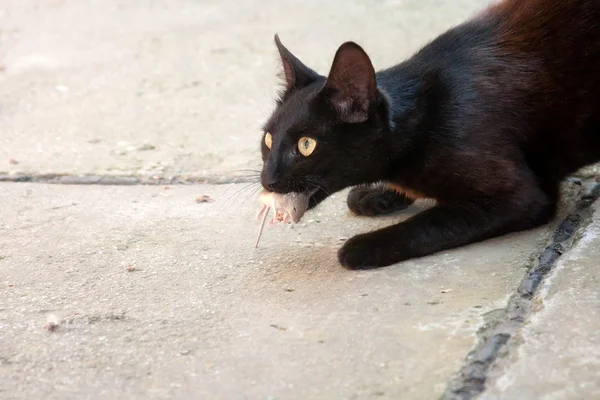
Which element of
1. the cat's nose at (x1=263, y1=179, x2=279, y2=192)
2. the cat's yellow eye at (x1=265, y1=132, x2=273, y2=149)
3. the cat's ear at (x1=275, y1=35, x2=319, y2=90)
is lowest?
the cat's nose at (x1=263, y1=179, x2=279, y2=192)

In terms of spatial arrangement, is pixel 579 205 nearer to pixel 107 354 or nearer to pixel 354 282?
pixel 354 282

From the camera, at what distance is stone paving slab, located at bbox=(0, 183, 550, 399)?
5.85 feet

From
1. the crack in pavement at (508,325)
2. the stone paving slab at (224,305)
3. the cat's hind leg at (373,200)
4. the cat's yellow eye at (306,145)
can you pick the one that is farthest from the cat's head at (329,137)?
the crack in pavement at (508,325)

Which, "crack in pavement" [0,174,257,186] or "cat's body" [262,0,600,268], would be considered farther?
A: "crack in pavement" [0,174,257,186]

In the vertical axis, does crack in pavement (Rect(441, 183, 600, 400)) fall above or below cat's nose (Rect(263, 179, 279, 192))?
below

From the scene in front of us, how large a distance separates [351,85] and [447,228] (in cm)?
50

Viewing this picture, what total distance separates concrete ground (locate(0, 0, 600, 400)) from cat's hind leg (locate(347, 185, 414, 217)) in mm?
38

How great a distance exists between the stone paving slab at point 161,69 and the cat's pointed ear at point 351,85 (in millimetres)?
1030

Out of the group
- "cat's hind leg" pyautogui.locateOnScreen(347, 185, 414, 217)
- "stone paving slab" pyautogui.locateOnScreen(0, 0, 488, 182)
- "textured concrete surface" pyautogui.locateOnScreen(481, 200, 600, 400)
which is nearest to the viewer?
"textured concrete surface" pyautogui.locateOnScreen(481, 200, 600, 400)

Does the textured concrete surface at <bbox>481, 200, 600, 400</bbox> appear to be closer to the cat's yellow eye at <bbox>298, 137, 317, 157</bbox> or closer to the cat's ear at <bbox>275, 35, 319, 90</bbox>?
the cat's yellow eye at <bbox>298, 137, 317, 157</bbox>

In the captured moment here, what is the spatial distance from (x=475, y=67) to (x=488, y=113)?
0.16 metres

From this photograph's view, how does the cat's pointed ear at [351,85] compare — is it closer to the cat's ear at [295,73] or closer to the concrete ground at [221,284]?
the cat's ear at [295,73]

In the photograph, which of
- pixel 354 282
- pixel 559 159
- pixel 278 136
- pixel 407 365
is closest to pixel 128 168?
pixel 278 136

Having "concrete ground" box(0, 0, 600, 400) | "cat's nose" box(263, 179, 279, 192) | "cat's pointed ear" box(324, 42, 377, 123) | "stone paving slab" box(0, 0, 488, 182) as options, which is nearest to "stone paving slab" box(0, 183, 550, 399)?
"concrete ground" box(0, 0, 600, 400)
